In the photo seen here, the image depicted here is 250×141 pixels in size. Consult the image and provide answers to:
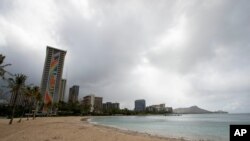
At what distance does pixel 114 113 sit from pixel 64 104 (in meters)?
70.8

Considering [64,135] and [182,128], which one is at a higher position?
[64,135]

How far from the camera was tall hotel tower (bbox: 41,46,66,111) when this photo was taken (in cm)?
13785

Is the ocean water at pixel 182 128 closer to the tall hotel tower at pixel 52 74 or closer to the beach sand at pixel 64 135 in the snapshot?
the beach sand at pixel 64 135

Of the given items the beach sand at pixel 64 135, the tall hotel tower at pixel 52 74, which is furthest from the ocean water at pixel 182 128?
the tall hotel tower at pixel 52 74

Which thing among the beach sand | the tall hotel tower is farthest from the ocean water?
the tall hotel tower

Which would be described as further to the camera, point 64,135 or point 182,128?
point 182,128

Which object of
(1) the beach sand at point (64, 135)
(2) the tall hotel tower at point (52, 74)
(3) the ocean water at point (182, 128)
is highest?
(2) the tall hotel tower at point (52, 74)

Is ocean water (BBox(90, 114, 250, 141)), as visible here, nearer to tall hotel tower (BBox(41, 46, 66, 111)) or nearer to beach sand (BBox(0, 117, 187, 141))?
beach sand (BBox(0, 117, 187, 141))

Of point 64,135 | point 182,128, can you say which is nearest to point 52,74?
point 182,128

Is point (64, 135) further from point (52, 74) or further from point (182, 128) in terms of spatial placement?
point (52, 74)

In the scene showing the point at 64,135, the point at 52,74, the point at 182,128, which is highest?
the point at 52,74

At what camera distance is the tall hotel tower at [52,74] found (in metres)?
138

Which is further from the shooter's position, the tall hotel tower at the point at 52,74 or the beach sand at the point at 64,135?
the tall hotel tower at the point at 52,74

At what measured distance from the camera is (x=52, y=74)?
14100 cm
